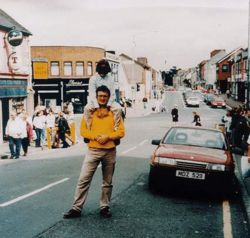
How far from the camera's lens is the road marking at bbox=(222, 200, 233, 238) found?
617cm

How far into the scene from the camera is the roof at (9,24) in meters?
24.1

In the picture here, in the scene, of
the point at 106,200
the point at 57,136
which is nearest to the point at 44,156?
the point at 57,136

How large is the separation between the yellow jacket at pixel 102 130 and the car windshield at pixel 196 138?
348cm

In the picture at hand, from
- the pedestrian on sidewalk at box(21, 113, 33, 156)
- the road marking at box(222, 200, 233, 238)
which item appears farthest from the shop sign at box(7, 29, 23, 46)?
the road marking at box(222, 200, 233, 238)

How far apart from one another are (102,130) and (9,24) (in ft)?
68.4

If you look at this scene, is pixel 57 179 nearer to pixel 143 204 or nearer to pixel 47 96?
pixel 143 204

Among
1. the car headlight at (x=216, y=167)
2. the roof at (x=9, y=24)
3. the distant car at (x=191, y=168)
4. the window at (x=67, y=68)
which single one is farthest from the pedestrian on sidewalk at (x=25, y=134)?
the window at (x=67, y=68)

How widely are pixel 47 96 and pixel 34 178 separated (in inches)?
Answer: 1660

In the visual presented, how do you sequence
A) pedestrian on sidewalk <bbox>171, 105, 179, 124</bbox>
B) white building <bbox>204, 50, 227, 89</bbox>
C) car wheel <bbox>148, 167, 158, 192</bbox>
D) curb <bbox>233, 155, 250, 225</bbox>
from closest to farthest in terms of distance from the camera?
curb <bbox>233, 155, 250, 225</bbox>, car wheel <bbox>148, 167, 158, 192</bbox>, pedestrian on sidewalk <bbox>171, 105, 179, 124</bbox>, white building <bbox>204, 50, 227, 89</bbox>

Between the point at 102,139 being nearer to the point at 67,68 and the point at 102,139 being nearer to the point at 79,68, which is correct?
the point at 67,68

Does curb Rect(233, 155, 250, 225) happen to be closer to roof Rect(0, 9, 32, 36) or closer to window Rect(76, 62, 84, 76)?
roof Rect(0, 9, 32, 36)

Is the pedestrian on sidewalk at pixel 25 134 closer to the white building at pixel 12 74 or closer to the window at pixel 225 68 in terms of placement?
the white building at pixel 12 74

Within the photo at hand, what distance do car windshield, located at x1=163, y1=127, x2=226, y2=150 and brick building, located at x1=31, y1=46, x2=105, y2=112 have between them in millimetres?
41149

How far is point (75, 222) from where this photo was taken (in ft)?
20.4
